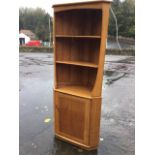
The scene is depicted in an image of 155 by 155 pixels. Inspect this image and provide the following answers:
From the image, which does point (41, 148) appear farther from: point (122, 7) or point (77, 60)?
point (122, 7)

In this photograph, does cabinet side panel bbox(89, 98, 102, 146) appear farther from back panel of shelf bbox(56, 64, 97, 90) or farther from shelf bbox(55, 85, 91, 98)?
back panel of shelf bbox(56, 64, 97, 90)

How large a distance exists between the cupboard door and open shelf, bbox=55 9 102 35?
0.86 metres

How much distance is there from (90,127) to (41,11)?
33.7 m

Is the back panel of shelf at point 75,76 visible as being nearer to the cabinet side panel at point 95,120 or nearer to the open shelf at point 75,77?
the open shelf at point 75,77

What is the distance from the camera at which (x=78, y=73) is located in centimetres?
307

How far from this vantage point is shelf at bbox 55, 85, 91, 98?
8.42 ft

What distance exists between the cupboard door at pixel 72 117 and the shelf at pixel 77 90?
0.05 meters

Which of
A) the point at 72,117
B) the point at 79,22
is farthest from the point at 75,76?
the point at 79,22

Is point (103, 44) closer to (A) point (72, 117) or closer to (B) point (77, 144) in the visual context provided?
(A) point (72, 117)

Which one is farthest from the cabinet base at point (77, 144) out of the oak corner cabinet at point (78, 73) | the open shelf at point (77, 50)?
the open shelf at point (77, 50)

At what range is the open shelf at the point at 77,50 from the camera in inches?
110

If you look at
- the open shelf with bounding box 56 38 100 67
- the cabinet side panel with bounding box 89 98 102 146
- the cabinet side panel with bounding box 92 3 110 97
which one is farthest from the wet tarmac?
the open shelf with bounding box 56 38 100 67
